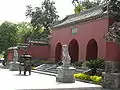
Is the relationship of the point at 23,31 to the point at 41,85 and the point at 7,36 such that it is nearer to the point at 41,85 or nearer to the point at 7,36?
the point at 7,36

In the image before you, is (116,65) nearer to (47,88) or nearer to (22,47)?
(47,88)

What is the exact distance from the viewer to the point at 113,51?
586 inches

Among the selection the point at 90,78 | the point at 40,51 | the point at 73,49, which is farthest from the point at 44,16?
the point at 90,78

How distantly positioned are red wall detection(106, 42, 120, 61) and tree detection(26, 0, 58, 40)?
1210 inches

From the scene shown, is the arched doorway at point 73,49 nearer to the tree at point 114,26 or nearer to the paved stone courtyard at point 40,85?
the paved stone courtyard at point 40,85

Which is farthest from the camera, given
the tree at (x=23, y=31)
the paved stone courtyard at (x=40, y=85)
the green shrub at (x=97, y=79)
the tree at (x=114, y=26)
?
the tree at (x=23, y=31)

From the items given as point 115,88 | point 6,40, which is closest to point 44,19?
point 6,40

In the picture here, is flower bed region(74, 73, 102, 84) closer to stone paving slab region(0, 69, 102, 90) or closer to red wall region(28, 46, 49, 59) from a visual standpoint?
stone paving slab region(0, 69, 102, 90)

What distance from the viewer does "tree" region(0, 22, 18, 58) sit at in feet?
144

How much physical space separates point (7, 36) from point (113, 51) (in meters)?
31.6

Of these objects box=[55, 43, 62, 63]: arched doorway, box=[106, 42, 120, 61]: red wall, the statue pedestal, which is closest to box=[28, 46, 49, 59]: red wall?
box=[55, 43, 62, 63]: arched doorway

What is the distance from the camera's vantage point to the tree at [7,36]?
1730 inches

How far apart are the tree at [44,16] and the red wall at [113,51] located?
3074cm

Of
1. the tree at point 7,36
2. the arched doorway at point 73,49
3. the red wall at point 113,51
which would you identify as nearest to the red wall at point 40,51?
the arched doorway at point 73,49
